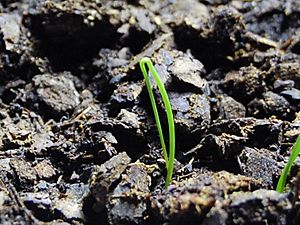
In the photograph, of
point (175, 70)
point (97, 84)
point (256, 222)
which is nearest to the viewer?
point (256, 222)

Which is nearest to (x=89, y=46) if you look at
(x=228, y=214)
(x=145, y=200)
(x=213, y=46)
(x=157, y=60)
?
(x=157, y=60)

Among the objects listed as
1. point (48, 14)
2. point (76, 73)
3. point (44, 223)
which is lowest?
point (44, 223)

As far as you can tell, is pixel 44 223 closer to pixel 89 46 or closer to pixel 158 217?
pixel 158 217

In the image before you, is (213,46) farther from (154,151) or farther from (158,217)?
(158,217)

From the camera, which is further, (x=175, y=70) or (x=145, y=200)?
(x=175, y=70)

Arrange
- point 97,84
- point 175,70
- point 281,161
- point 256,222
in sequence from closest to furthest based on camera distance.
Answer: point 256,222 < point 281,161 < point 175,70 < point 97,84

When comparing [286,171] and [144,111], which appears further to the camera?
[144,111]

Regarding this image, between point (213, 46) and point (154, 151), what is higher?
point (213, 46)
